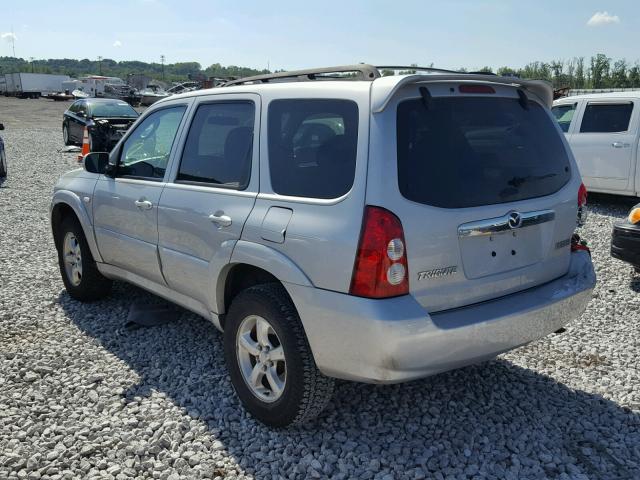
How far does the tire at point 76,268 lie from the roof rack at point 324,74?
2100 mm

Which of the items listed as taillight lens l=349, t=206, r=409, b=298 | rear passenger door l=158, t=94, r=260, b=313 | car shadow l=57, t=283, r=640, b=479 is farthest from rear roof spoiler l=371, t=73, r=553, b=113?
car shadow l=57, t=283, r=640, b=479

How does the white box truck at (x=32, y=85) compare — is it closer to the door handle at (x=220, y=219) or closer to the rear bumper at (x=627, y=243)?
the rear bumper at (x=627, y=243)

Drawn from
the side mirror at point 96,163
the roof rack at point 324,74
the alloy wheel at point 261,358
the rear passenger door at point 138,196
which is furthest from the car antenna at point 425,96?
the side mirror at point 96,163

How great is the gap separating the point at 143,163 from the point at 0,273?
2930mm

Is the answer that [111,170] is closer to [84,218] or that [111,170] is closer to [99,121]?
[84,218]

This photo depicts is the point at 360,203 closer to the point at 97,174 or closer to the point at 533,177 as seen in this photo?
the point at 533,177

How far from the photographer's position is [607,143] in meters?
9.77

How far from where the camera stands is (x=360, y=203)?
111 inches

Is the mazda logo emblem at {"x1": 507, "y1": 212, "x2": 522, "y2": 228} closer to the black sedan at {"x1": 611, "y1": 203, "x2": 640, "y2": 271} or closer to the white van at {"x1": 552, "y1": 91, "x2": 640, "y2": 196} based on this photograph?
the black sedan at {"x1": 611, "y1": 203, "x2": 640, "y2": 271}

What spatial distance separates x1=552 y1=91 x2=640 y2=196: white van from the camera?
9.53 metres

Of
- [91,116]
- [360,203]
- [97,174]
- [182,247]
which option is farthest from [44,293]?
[91,116]

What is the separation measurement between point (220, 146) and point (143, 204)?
810 millimetres

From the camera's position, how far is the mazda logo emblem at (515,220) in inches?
122

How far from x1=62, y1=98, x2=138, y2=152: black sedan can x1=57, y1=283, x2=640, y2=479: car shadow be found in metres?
12.1
